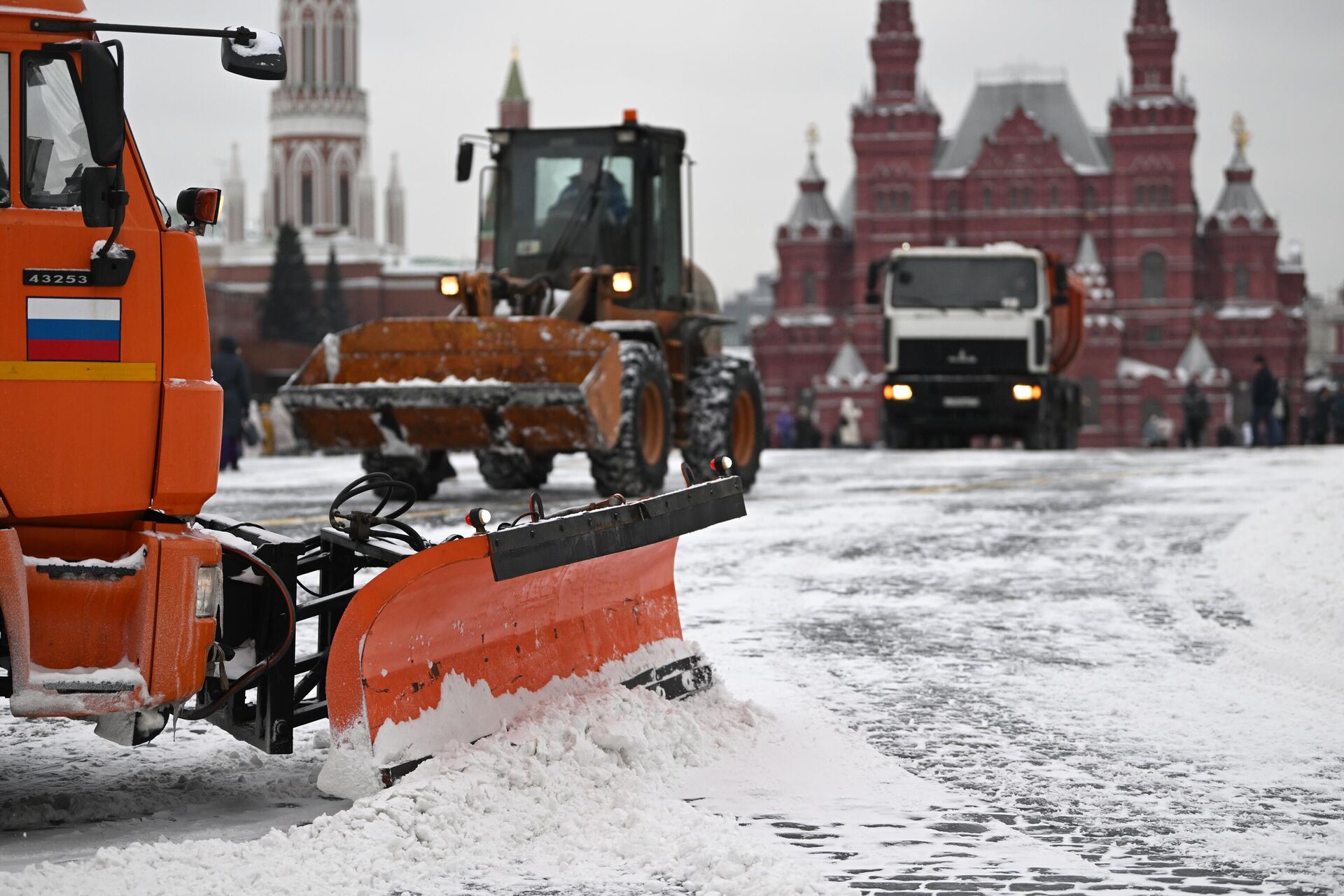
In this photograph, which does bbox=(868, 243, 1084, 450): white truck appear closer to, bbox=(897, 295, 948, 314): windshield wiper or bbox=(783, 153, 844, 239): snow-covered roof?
bbox=(897, 295, 948, 314): windshield wiper

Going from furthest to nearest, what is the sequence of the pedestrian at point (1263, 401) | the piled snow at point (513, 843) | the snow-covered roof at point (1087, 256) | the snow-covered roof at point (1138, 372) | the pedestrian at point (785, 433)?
the snow-covered roof at point (1087, 256)
the snow-covered roof at point (1138, 372)
the pedestrian at point (785, 433)
the pedestrian at point (1263, 401)
the piled snow at point (513, 843)

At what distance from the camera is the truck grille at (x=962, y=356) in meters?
24.0

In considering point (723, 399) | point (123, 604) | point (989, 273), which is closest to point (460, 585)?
point (123, 604)

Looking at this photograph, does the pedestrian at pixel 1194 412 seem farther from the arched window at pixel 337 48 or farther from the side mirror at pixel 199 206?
the arched window at pixel 337 48

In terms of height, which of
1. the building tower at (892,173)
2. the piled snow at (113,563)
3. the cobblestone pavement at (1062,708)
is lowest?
the cobblestone pavement at (1062,708)

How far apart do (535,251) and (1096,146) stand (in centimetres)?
6995

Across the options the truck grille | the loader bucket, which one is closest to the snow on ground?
the loader bucket

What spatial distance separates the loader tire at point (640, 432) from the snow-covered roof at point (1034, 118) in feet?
223

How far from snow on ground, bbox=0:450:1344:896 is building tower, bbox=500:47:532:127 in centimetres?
12892

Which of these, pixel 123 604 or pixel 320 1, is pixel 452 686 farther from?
pixel 320 1

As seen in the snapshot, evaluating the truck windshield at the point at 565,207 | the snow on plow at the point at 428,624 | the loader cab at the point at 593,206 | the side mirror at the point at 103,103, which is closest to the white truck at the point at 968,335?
the loader cab at the point at 593,206

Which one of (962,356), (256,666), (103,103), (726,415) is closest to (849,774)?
(256,666)

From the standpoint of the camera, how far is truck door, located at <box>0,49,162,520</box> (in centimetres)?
394

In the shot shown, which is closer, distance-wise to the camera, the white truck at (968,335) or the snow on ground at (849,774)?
the snow on ground at (849,774)
